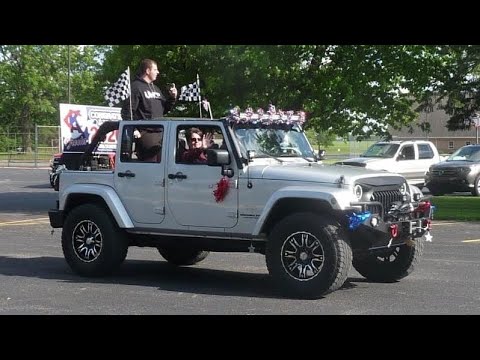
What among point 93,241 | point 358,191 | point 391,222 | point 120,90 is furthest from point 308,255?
point 120,90

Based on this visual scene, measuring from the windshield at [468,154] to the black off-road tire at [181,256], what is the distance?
17.2m

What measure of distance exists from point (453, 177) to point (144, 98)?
17024 millimetres

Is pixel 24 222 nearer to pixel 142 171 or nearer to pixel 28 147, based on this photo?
pixel 142 171

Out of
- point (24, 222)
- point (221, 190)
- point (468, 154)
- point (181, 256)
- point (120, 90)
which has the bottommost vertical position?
point (24, 222)

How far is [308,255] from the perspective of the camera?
854 centimetres

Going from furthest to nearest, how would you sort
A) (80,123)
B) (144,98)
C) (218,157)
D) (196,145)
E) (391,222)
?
(80,123), (144,98), (196,145), (218,157), (391,222)

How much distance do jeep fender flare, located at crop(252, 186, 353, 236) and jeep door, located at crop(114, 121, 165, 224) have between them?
1.48 metres

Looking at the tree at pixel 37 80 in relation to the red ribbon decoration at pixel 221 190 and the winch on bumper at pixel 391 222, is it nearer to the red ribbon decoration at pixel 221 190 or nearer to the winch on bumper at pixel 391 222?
the red ribbon decoration at pixel 221 190

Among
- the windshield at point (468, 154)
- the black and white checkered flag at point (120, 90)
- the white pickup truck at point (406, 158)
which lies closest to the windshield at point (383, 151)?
the white pickup truck at point (406, 158)

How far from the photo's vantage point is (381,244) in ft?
28.4

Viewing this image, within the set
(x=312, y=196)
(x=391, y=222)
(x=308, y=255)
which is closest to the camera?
(x=312, y=196)

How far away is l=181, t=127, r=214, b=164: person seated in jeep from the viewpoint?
9477mm

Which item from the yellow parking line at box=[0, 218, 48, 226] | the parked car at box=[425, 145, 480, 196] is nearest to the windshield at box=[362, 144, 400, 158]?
the parked car at box=[425, 145, 480, 196]

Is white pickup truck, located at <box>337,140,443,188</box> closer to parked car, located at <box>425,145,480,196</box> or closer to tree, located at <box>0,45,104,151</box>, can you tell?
parked car, located at <box>425,145,480,196</box>
